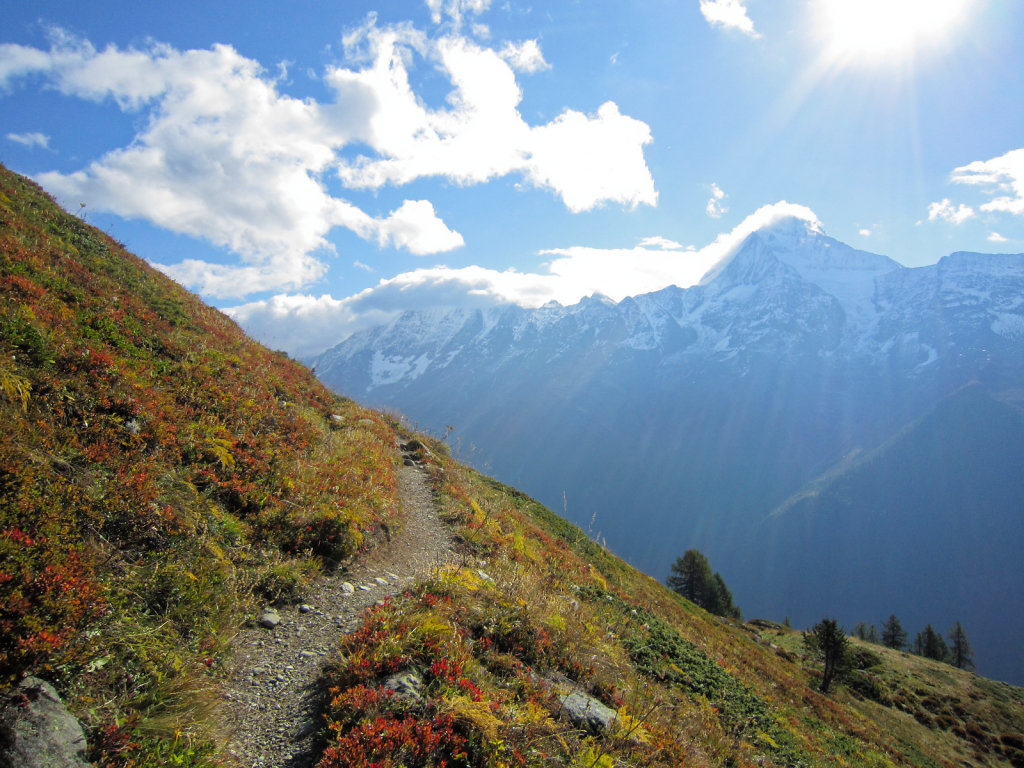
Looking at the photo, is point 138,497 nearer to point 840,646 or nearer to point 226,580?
point 226,580

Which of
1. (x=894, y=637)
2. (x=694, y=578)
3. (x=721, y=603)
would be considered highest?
(x=894, y=637)

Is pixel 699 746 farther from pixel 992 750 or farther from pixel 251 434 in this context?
pixel 992 750

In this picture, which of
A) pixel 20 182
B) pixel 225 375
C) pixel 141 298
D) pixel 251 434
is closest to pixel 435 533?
pixel 251 434

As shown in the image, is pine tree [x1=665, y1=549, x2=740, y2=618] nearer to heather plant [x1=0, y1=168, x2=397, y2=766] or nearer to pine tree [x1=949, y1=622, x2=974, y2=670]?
pine tree [x1=949, y1=622, x2=974, y2=670]

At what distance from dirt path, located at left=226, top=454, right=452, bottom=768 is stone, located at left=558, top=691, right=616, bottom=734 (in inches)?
123

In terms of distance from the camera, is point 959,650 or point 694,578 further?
point 959,650

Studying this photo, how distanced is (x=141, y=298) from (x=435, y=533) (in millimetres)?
11664

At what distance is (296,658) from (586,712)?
3921mm

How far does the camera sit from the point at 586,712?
574 cm

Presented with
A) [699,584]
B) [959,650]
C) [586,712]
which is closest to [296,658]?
[586,712]

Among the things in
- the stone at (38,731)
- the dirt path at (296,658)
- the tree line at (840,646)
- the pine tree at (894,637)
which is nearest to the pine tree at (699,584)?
the tree line at (840,646)

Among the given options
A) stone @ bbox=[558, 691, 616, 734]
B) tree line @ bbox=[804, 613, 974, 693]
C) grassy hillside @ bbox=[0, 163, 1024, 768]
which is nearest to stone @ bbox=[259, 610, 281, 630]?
grassy hillside @ bbox=[0, 163, 1024, 768]

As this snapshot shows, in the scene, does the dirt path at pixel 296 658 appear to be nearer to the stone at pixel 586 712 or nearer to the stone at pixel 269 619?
the stone at pixel 269 619

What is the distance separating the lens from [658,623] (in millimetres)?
14305
